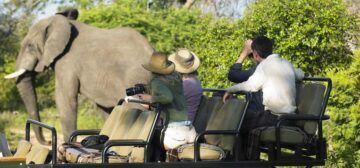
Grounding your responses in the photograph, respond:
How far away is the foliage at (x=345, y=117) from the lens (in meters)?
11.7

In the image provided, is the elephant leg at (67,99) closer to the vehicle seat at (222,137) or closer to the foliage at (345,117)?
the foliage at (345,117)

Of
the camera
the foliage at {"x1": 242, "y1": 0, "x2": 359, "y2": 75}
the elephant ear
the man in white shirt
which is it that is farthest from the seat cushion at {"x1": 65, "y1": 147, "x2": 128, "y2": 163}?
the elephant ear

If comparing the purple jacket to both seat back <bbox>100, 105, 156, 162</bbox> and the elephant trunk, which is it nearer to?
seat back <bbox>100, 105, 156, 162</bbox>

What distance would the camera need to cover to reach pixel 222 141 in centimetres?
832

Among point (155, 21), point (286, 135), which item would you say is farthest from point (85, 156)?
point (155, 21)

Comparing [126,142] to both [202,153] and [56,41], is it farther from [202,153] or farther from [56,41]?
[56,41]

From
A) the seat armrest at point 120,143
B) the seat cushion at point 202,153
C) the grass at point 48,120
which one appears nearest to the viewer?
the seat armrest at point 120,143

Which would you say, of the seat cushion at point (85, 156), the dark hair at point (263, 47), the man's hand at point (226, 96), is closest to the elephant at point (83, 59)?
the dark hair at point (263, 47)

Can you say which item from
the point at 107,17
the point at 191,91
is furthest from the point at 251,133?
the point at 107,17

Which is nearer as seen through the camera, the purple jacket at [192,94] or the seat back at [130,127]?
the seat back at [130,127]

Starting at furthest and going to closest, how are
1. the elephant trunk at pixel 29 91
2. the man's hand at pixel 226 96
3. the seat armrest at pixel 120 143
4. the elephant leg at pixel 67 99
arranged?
the elephant trunk at pixel 29 91 → the elephant leg at pixel 67 99 → the man's hand at pixel 226 96 → the seat armrest at pixel 120 143

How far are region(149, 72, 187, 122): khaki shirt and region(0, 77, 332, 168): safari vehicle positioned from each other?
131 millimetres

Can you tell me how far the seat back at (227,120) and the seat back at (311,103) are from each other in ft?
2.05

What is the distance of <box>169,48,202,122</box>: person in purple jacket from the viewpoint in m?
8.76
